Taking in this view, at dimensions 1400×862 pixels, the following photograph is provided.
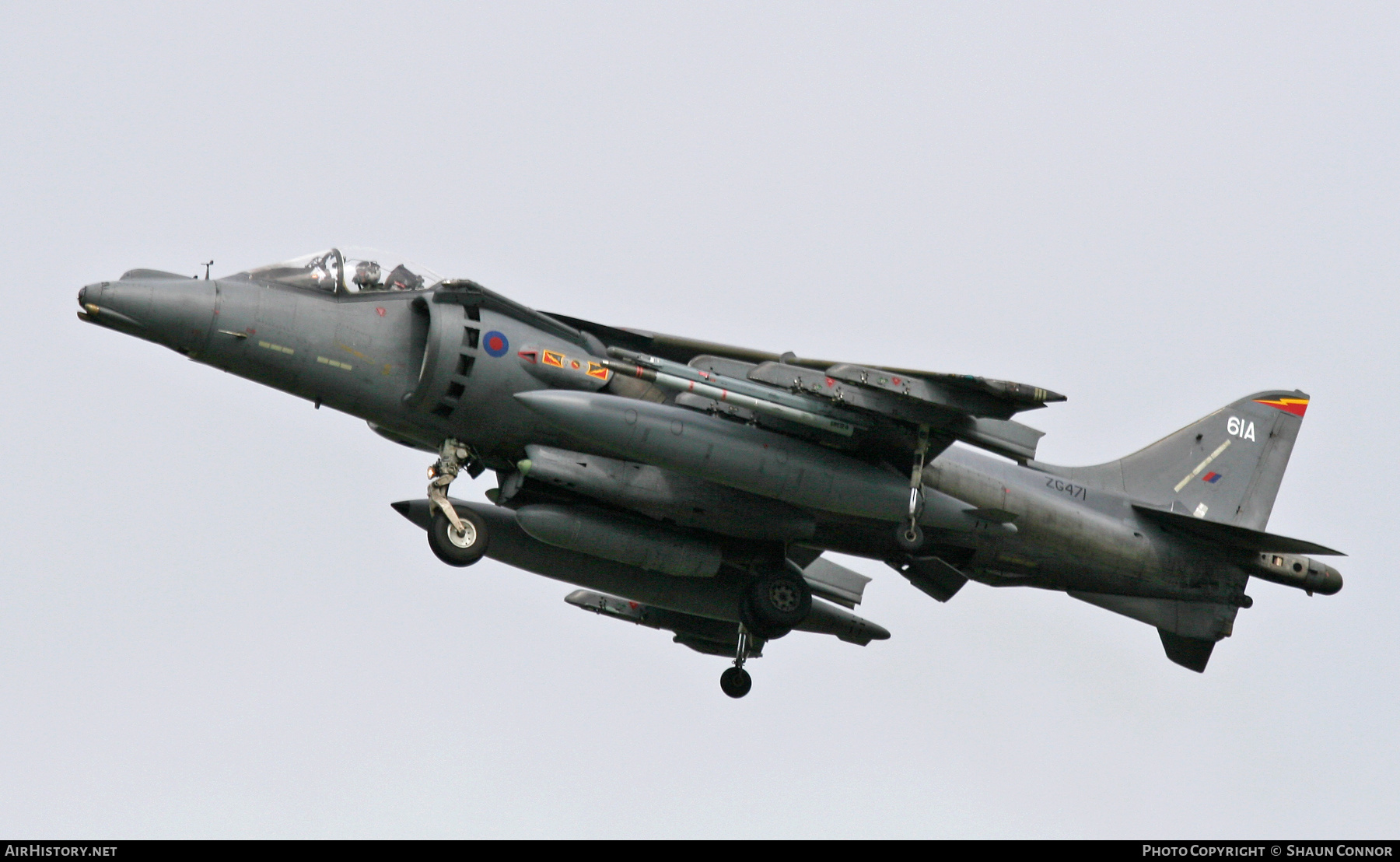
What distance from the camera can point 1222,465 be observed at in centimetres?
2175

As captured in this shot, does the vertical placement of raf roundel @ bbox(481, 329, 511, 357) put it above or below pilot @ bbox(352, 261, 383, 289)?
below

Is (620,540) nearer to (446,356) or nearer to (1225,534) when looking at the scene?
(446,356)

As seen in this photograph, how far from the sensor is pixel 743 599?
1903 cm

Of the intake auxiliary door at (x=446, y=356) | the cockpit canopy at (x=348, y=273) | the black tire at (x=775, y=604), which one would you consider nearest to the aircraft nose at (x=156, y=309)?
the cockpit canopy at (x=348, y=273)

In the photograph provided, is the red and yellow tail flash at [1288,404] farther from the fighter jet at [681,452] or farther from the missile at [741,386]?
the missile at [741,386]

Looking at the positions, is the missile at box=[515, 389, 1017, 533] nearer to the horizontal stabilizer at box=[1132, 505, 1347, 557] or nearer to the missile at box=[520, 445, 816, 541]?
the missile at box=[520, 445, 816, 541]

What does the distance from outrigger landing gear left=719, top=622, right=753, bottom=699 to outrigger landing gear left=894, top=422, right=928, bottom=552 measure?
13.2 feet

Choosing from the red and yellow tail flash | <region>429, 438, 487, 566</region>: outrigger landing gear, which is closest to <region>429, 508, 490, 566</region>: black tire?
<region>429, 438, 487, 566</region>: outrigger landing gear

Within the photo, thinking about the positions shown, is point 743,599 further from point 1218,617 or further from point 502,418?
point 1218,617

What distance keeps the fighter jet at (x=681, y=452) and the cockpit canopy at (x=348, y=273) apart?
2 cm

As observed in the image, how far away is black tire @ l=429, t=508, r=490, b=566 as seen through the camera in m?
17.3

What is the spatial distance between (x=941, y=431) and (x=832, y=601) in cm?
512
